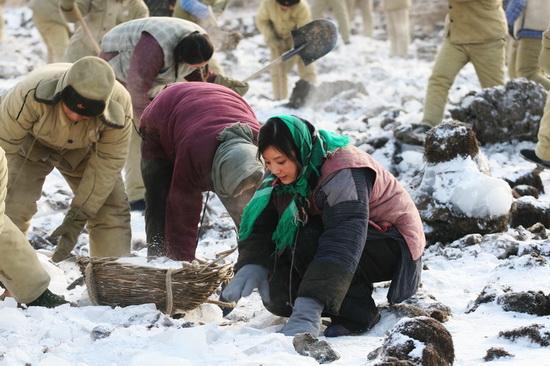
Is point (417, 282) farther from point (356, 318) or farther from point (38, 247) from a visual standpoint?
point (38, 247)

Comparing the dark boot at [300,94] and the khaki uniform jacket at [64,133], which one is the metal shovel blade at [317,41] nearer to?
the dark boot at [300,94]

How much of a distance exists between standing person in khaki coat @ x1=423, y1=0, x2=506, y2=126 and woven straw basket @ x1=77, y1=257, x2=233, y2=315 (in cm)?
445

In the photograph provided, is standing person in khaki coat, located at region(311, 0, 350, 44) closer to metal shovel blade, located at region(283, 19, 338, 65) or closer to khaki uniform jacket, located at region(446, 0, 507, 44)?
metal shovel blade, located at region(283, 19, 338, 65)

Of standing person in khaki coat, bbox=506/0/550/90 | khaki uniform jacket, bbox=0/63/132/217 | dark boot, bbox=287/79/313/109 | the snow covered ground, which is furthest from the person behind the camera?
dark boot, bbox=287/79/313/109

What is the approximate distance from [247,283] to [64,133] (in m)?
1.56

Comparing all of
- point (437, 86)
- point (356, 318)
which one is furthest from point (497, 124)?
point (356, 318)

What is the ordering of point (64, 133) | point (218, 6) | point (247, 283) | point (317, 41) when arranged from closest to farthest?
point (247, 283)
point (64, 133)
point (317, 41)
point (218, 6)

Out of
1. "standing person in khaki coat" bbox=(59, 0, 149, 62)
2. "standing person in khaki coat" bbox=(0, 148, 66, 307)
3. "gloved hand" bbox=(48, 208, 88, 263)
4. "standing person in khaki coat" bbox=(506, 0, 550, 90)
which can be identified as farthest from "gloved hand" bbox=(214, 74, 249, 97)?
"standing person in khaki coat" bbox=(506, 0, 550, 90)

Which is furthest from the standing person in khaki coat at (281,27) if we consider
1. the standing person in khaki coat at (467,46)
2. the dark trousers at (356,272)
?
the dark trousers at (356,272)

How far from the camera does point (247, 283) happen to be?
474 centimetres

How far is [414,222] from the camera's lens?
496 cm

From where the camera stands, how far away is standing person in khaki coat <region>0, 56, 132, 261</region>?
5445 millimetres

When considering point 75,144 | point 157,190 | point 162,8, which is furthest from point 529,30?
point 75,144

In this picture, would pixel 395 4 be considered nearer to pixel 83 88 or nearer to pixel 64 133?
pixel 64 133
